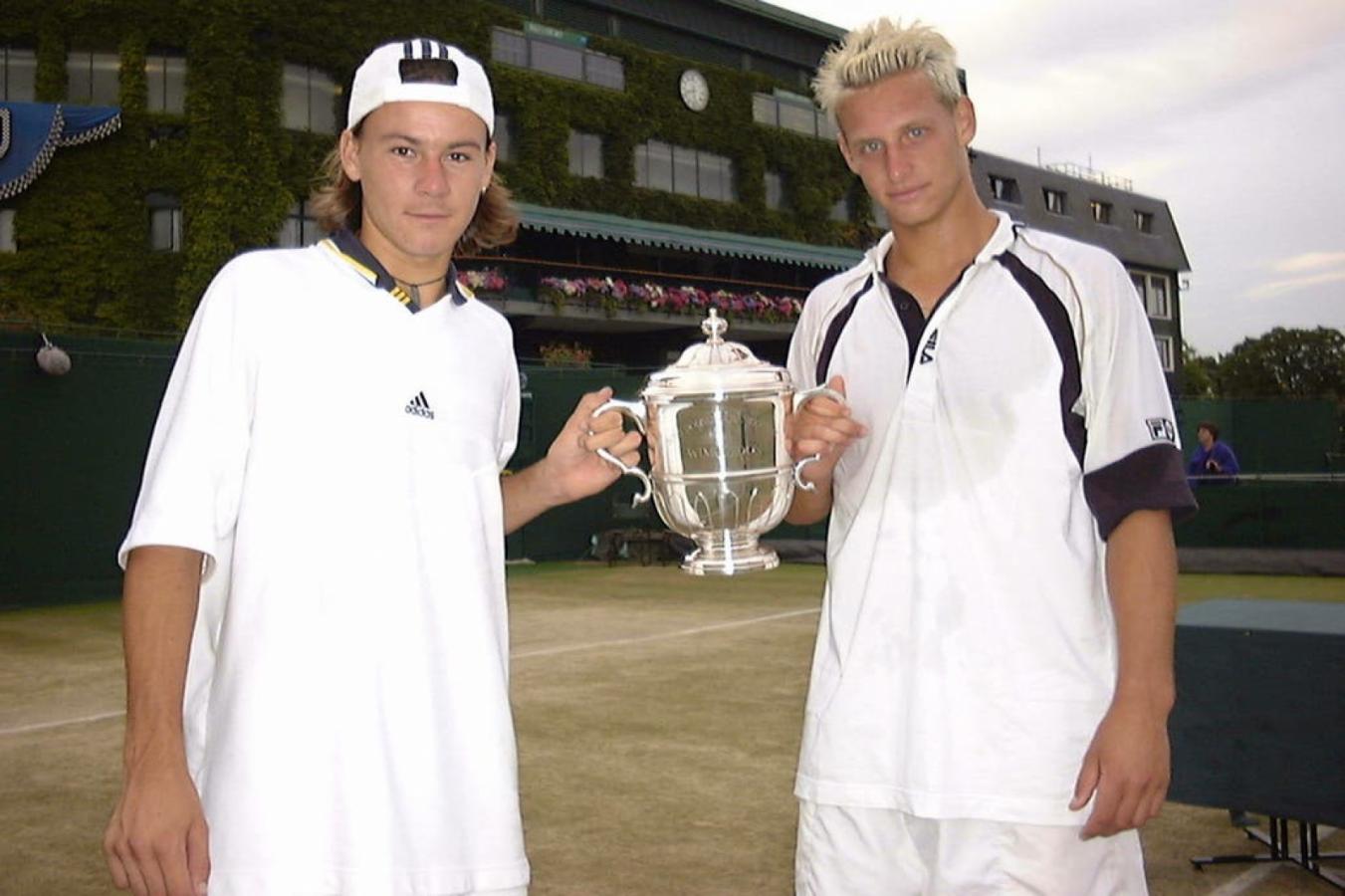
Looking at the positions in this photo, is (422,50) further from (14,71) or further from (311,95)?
(14,71)

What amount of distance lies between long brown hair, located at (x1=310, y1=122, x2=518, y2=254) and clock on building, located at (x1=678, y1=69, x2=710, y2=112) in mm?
34992

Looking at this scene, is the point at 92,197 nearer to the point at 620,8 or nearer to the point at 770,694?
the point at 620,8

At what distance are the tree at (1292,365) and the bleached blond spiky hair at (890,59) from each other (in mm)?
98436

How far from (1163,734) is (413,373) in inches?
56.8

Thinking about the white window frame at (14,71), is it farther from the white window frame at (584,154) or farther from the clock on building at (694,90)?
the clock on building at (694,90)

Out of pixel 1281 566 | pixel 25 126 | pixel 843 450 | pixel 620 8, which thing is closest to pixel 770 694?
pixel 843 450

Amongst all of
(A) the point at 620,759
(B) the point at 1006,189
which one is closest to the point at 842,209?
(B) the point at 1006,189

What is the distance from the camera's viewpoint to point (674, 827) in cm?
563

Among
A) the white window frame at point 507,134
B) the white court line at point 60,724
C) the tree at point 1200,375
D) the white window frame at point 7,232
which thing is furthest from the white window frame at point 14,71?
the tree at point 1200,375

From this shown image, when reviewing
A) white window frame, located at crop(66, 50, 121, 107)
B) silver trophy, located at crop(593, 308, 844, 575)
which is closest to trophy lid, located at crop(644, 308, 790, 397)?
silver trophy, located at crop(593, 308, 844, 575)

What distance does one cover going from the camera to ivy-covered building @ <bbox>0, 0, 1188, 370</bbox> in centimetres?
2709

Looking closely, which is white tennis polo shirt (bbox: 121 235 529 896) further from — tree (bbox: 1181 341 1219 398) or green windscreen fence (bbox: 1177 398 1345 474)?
tree (bbox: 1181 341 1219 398)

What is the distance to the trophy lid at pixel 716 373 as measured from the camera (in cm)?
246

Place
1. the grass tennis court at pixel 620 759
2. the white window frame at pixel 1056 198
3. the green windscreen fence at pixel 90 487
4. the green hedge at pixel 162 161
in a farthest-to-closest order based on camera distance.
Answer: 1. the white window frame at pixel 1056 198
2. the green hedge at pixel 162 161
3. the green windscreen fence at pixel 90 487
4. the grass tennis court at pixel 620 759
